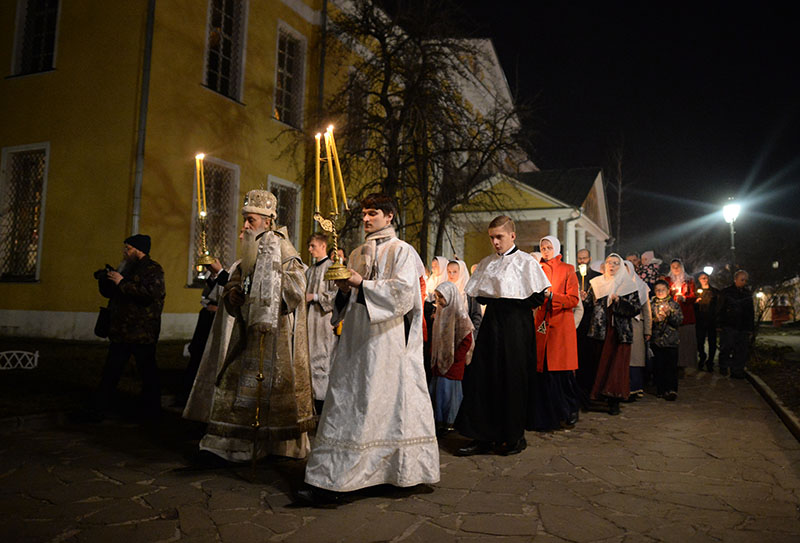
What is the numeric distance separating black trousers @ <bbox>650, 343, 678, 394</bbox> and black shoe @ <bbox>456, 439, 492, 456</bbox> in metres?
4.90

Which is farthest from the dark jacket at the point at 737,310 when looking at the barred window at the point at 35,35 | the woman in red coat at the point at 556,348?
the barred window at the point at 35,35

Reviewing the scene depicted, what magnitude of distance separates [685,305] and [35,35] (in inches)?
615

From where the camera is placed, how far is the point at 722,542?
348 cm

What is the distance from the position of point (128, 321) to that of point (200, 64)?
9493mm

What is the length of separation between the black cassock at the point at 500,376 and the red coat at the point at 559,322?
1185mm

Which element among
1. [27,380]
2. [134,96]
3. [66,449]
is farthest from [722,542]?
[134,96]

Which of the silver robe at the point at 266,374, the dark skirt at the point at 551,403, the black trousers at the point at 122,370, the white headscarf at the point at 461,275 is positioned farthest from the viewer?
the white headscarf at the point at 461,275

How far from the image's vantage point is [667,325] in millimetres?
9578

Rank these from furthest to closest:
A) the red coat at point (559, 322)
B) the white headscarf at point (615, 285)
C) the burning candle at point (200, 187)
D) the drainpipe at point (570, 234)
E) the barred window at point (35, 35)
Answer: the drainpipe at point (570, 234), the barred window at point (35, 35), the white headscarf at point (615, 285), the red coat at point (559, 322), the burning candle at point (200, 187)

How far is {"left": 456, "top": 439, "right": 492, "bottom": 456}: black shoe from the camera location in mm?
5551

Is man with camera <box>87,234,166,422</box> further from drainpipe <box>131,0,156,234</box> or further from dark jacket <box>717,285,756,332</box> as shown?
dark jacket <box>717,285,756,332</box>

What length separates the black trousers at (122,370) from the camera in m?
6.41

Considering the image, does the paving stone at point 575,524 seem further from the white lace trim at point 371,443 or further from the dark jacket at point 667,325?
the dark jacket at point 667,325

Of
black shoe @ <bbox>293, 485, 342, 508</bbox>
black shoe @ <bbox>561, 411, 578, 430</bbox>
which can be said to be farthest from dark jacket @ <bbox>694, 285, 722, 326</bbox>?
black shoe @ <bbox>293, 485, 342, 508</bbox>
